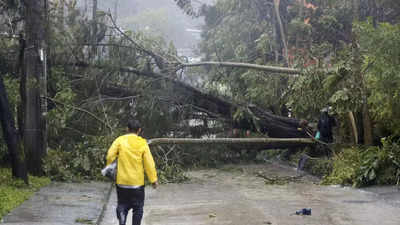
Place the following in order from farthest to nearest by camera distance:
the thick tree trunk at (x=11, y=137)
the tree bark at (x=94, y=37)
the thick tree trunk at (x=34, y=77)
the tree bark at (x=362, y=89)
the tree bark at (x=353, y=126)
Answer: the tree bark at (x=94, y=37)
the tree bark at (x=353, y=126)
the tree bark at (x=362, y=89)
the thick tree trunk at (x=34, y=77)
the thick tree trunk at (x=11, y=137)

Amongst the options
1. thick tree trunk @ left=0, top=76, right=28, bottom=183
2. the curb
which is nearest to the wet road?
the curb

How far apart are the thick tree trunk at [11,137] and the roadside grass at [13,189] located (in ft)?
0.72

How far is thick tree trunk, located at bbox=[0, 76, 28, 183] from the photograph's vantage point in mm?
11430

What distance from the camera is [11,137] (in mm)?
11711

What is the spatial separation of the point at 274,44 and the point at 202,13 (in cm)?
885

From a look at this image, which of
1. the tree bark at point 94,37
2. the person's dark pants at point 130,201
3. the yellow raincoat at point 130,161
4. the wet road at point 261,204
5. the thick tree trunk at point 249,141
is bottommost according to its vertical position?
the wet road at point 261,204

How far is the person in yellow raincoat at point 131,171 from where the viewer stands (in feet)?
24.3

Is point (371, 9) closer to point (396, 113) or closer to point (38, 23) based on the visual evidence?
point (396, 113)

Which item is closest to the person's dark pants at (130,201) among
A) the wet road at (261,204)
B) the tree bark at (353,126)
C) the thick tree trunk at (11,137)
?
the wet road at (261,204)

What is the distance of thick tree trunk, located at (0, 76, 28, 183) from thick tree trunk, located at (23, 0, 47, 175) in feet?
4.20

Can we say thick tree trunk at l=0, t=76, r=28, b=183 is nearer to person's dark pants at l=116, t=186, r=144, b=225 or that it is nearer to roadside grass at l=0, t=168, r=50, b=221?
roadside grass at l=0, t=168, r=50, b=221

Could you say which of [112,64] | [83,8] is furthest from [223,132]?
[83,8]

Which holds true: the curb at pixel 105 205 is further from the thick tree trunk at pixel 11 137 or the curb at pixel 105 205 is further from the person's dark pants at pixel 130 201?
the thick tree trunk at pixel 11 137

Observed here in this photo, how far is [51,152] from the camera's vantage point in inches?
570
